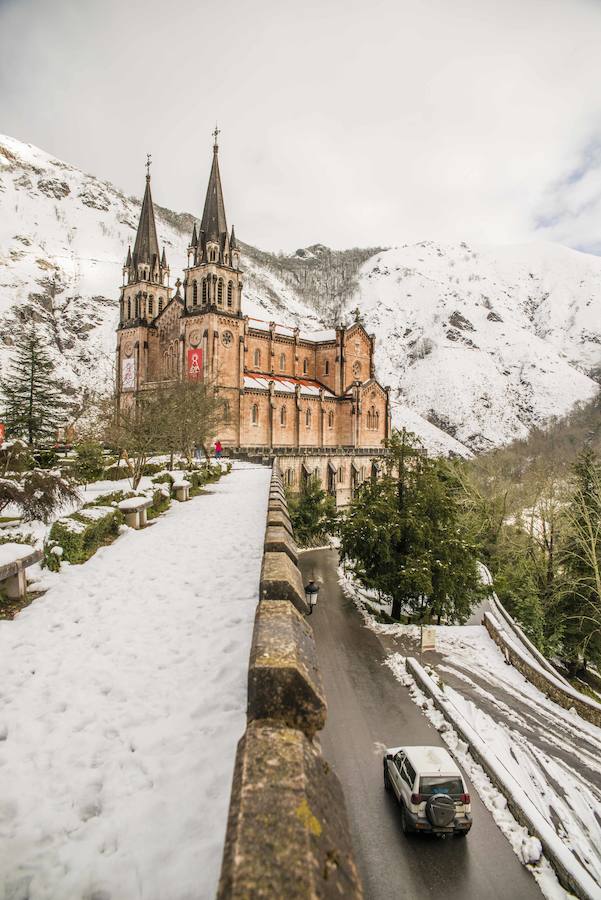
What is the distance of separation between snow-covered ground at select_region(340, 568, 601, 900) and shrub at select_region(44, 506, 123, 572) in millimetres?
8383

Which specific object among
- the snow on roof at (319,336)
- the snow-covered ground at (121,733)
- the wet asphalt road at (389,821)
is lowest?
the wet asphalt road at (389,821)

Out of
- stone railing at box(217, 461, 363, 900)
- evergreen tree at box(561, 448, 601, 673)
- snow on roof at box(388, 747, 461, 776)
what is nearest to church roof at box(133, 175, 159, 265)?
evergreen tree at box(561, 448, 601, 673)

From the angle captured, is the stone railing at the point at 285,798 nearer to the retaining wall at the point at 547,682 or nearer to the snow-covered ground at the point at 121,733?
the snow-covered ground at the point at 121,733

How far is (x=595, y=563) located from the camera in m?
20.8

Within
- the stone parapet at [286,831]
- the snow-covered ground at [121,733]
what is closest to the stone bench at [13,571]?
the snow-covered ground at [121,733]

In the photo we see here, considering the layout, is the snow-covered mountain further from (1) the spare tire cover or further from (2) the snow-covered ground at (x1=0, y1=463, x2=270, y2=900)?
(2) the snow-covered ground at (x1=0, y1=463, x2=270, y2=900)

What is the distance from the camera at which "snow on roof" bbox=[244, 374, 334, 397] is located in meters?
48.2

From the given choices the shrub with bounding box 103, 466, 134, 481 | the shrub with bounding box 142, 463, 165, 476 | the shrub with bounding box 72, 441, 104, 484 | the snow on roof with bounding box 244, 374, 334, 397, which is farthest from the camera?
the snow on roof with bounding box 244, 374, 334, 397

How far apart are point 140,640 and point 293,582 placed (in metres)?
2.00

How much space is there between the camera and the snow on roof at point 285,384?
158 feet

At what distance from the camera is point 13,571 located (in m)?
6.25

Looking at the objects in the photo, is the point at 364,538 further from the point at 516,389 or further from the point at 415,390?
the point at 516,389

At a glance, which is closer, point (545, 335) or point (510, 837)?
point (510, 837)

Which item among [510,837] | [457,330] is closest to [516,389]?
[457,330]
